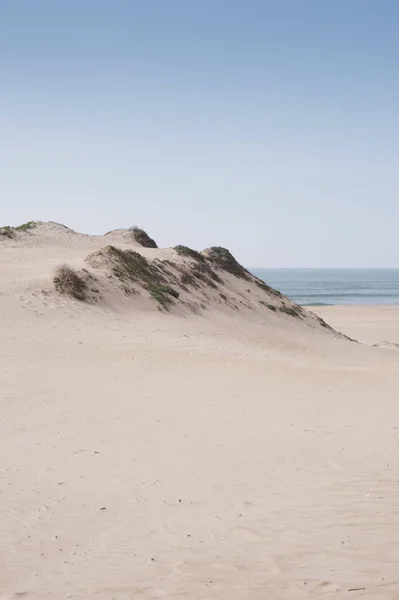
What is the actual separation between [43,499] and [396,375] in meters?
13.7

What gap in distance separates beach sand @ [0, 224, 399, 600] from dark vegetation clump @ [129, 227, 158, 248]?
16.6 meters

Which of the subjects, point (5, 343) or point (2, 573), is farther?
point (5, 343)

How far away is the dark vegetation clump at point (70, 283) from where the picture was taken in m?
21.2

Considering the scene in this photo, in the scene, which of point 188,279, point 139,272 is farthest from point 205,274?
point 139,272

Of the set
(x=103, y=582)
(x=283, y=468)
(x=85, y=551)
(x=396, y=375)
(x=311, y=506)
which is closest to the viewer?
(x=103, y=582)

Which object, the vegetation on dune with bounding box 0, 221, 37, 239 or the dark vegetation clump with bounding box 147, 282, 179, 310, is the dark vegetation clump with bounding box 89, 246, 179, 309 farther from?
the vegetation on dune with bounding box 0, 221, 37, 239

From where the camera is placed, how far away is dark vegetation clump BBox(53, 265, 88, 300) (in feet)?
69.4

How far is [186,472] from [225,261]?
24.5 m

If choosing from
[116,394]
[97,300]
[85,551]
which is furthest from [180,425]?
[97,300]

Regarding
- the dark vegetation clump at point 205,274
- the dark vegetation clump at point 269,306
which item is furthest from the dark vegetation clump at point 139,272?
the dark vegetation clump at point 269,306

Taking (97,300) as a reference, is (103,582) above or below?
below

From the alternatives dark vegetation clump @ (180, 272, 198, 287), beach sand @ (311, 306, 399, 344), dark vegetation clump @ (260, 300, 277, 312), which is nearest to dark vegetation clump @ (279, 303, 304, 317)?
dark vegetation clump @ (260, 300, 277, 312)

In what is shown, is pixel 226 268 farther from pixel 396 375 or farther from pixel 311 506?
pixel 311 506

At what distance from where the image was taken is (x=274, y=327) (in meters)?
25.9
